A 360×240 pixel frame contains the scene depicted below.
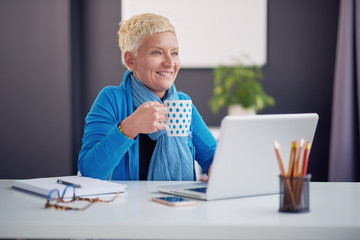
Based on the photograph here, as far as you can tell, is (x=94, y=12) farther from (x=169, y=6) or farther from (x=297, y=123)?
(x=297, y=123)

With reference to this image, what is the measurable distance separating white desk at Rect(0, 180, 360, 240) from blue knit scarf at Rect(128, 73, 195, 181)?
0.63 m

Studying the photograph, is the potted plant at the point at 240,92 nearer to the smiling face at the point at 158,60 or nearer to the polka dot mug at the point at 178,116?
the smiling face at the point at 158,60

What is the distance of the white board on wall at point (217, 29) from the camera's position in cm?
372

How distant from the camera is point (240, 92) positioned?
3.35 metres

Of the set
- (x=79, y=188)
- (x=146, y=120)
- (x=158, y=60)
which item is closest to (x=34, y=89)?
(x=158, y=60)

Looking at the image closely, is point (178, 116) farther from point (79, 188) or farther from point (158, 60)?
point (158, 60)

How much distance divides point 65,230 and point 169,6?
3073 mm

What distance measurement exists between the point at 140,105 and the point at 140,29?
33 cm

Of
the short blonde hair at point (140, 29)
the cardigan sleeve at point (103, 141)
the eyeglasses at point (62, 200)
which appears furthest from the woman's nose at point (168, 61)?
the eyeglasses at point (62, 200)

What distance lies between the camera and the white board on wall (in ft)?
12.2


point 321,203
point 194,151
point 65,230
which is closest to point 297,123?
point 321,203

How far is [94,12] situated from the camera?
3.91 meters

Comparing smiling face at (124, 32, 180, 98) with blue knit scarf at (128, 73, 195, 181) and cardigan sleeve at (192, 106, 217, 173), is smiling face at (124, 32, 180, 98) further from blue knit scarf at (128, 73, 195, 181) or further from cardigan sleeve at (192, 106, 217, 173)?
cardigan sleeve at (192, 106, 217, 173)

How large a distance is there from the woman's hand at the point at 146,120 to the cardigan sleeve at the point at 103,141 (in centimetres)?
4
